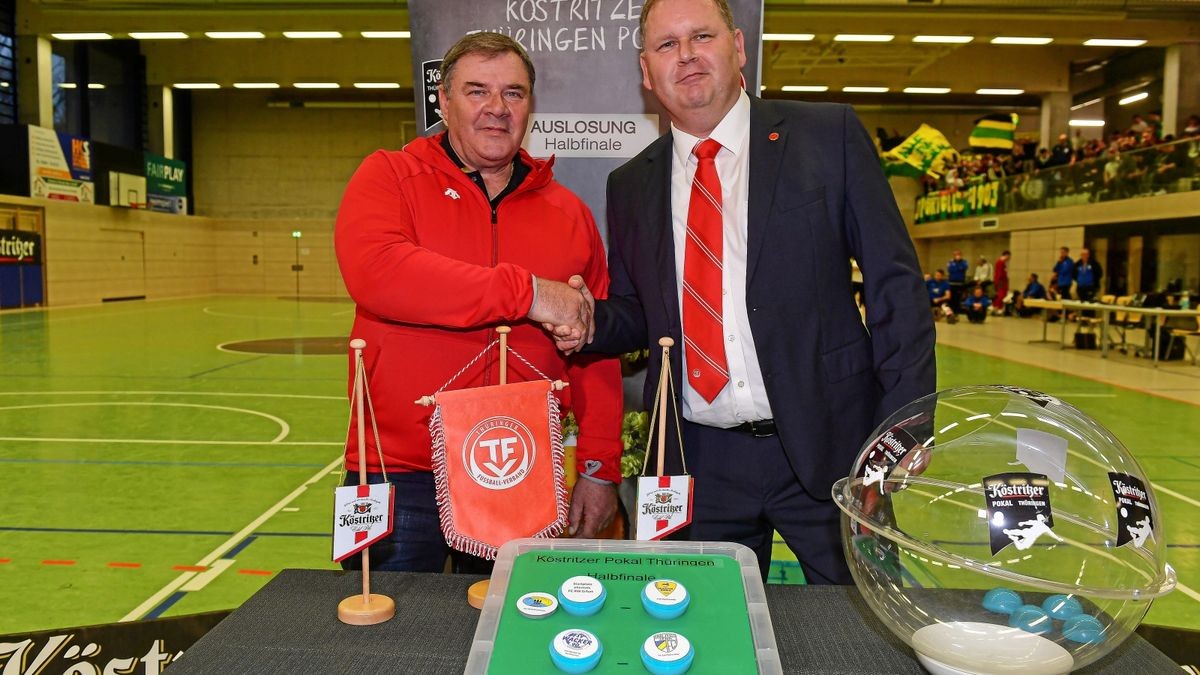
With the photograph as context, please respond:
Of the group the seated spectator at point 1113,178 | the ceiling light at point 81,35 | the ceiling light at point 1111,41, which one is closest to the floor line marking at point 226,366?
the ceiling light at point 81,35

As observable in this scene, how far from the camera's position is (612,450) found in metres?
2.26

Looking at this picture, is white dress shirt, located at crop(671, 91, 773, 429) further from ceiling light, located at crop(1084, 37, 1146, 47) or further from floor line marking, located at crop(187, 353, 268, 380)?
ceiling light, located at crop(1084, 37, 1146, 47)

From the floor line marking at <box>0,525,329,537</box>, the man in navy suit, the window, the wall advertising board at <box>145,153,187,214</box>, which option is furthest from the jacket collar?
the wall advertising board at <box>145,153,187,214</box>

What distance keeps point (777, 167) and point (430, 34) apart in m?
1.71

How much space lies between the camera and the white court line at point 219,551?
11.2 ft

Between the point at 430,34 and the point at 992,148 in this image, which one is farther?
the point at 992,148

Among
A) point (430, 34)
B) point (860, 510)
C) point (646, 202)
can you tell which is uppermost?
point (430, 34)

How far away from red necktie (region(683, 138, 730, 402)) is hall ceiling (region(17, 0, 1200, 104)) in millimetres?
14835

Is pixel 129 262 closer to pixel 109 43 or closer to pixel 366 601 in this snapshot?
pixel 109 43

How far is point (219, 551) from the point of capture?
Answer: 4078 millimetres

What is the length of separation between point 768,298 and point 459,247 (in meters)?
0.75

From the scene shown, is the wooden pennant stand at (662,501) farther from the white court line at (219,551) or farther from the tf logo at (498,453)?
the white court line at (219,551)

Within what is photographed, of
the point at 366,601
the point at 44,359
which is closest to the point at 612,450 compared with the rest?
the point at 366,601

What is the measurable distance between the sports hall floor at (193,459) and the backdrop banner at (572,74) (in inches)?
76.9
